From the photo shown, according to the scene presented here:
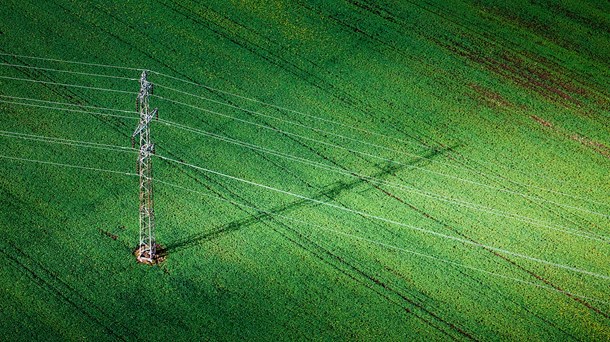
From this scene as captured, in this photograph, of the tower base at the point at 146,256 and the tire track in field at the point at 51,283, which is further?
the tower base at the point at 146,256

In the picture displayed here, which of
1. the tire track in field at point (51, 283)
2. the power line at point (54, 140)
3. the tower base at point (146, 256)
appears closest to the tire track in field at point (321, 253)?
the tower base at point (146, 256)

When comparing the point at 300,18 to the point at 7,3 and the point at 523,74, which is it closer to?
the point at 523,74

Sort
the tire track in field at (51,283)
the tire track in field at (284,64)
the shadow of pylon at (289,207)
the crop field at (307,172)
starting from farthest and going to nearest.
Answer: the tire track in field at (284,64) < the shadow of pylon at (289,207) < the crop field at (307,172) < the tire track in field at (51,283)

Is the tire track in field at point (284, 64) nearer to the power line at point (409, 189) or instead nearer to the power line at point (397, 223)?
the power line at point (409, 189)

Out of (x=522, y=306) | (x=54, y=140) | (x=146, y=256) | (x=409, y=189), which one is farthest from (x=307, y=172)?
(x=54, y=140)

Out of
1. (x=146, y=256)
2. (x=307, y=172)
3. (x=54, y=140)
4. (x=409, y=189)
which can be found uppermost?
(x=54, y=140)

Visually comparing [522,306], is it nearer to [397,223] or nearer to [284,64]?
[397,223]

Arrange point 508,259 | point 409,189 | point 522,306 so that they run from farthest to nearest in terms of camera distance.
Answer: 1. point 409,189
2. point 508,259
3. point 522,306

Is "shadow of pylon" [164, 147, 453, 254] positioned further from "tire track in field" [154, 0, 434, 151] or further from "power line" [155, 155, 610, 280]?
"tire track in field" [154, 0, 434, 151]
